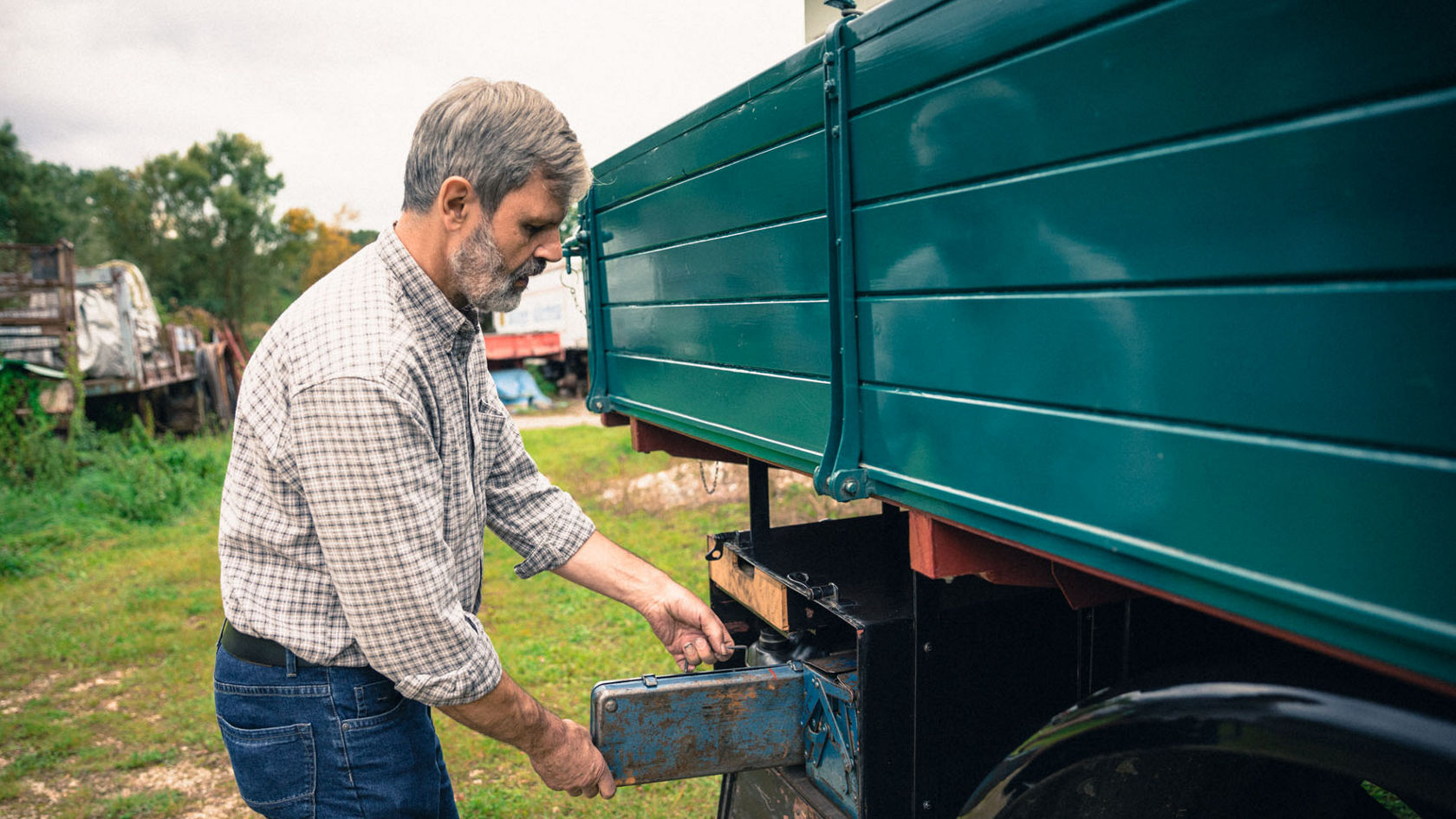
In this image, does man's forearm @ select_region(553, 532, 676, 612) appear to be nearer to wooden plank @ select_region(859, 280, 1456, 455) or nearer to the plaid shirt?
the plaid shirt

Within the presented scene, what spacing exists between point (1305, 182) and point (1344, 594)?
1.36ft

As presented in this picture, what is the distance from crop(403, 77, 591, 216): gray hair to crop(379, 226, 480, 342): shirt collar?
0.11 m

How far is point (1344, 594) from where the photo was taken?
88cm

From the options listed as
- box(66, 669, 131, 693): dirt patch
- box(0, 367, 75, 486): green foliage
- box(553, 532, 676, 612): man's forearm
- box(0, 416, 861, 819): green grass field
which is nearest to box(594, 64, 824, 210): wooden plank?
box(553, 532, 676, 612): man's forearm

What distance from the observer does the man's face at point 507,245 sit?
181 cm

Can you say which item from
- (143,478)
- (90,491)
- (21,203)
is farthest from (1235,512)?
(21,203)

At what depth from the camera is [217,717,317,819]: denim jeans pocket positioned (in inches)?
74.2

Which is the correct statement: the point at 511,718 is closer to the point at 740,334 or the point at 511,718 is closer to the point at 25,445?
the point at 740,334

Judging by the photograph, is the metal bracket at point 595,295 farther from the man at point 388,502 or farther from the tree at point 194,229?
the tree at point 194,229

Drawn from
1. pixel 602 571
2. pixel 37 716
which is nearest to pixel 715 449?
pixel 602 571

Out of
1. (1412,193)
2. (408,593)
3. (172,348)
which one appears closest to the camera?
(1412,193)

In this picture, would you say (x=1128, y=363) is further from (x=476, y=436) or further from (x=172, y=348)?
(x=172, y=348)

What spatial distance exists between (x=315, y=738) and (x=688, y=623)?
0.95 meters

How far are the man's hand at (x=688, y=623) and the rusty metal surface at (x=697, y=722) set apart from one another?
0.25 meters
